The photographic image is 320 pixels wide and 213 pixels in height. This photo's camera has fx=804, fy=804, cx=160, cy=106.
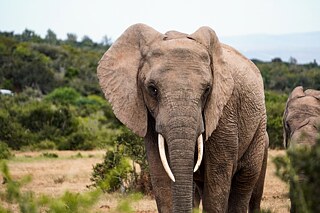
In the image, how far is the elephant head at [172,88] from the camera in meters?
5.50

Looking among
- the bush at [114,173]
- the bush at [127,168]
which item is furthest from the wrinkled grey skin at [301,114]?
the bush at [114,173]

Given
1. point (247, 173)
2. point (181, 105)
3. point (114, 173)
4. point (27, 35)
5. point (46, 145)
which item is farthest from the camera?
point (27, 35)

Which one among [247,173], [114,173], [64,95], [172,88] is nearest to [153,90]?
[172,88]

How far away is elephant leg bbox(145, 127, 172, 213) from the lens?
6.04 m

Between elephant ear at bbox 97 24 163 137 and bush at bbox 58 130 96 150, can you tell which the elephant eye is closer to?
elephant ear at bbox 97 24 163 137

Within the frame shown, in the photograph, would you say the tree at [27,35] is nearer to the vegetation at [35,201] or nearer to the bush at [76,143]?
the bush at [76,143]

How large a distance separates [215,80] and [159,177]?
2.77 ft

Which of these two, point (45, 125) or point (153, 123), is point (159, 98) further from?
point (45, 125)

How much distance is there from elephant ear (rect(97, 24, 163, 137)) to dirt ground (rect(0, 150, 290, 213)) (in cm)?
264

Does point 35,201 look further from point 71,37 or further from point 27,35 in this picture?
point 71,37

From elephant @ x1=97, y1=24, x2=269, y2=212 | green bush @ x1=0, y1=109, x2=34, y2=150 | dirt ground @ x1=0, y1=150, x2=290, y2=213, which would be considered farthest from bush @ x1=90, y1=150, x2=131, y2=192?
green bush @ x1=0, y1=109, x2=34, y2=150

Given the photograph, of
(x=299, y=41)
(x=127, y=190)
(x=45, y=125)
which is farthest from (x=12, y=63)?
(x=299, y=41)

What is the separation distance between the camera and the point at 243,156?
7.18m

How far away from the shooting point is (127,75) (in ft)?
20.1
